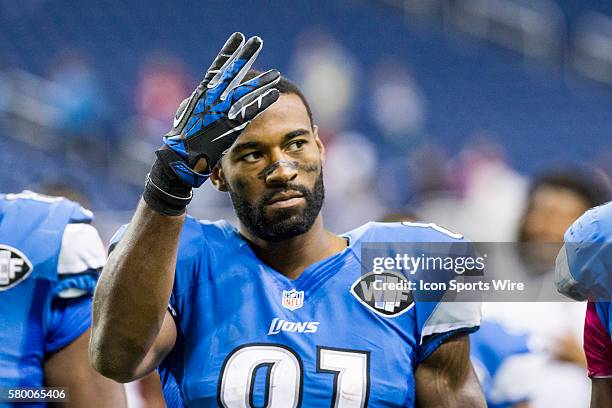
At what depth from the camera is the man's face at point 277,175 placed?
190 centimetres

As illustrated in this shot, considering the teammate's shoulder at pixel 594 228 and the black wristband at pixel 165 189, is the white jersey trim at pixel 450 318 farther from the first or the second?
the black wristband at pixel 165 189

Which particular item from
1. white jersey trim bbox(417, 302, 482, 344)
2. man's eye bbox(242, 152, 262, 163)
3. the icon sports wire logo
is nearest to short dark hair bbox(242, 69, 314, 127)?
man's eye bbox(242, 152, 262, 163)

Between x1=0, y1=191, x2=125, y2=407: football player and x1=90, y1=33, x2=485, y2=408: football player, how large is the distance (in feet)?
0.93

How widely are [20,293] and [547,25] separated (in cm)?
620

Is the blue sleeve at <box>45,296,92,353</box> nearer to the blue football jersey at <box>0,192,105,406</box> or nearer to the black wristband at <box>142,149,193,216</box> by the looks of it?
the blue football jersey at <box>0,192,105,406</box>

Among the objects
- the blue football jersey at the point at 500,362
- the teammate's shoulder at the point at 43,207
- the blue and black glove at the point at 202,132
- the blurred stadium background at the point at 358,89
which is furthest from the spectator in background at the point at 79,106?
the blue and black glove at the point at 202,132

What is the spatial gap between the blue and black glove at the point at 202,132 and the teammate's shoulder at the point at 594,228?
639mm

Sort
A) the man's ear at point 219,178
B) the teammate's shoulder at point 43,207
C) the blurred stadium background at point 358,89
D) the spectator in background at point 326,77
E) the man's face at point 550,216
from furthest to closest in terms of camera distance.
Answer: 1. the spectator in background at point 326,77
2. the blurred stadium background at point 358,89
3. the man's face at point 550,216
4. the teammate's shoulder at point 43,207
5. the man's ear at point 219,178

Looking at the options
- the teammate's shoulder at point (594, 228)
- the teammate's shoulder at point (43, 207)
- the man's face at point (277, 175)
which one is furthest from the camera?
the teammate's shoulder at point (43, 207)

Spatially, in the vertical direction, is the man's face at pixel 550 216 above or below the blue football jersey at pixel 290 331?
above

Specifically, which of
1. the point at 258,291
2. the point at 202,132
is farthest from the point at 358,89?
the point at 202,132

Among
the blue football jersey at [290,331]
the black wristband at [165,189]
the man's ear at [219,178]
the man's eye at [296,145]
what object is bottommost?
the blue football jersey at [290,331]

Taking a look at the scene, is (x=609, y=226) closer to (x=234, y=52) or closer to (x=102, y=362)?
(x=234, y=52)

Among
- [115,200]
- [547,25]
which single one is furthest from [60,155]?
[547,25]
